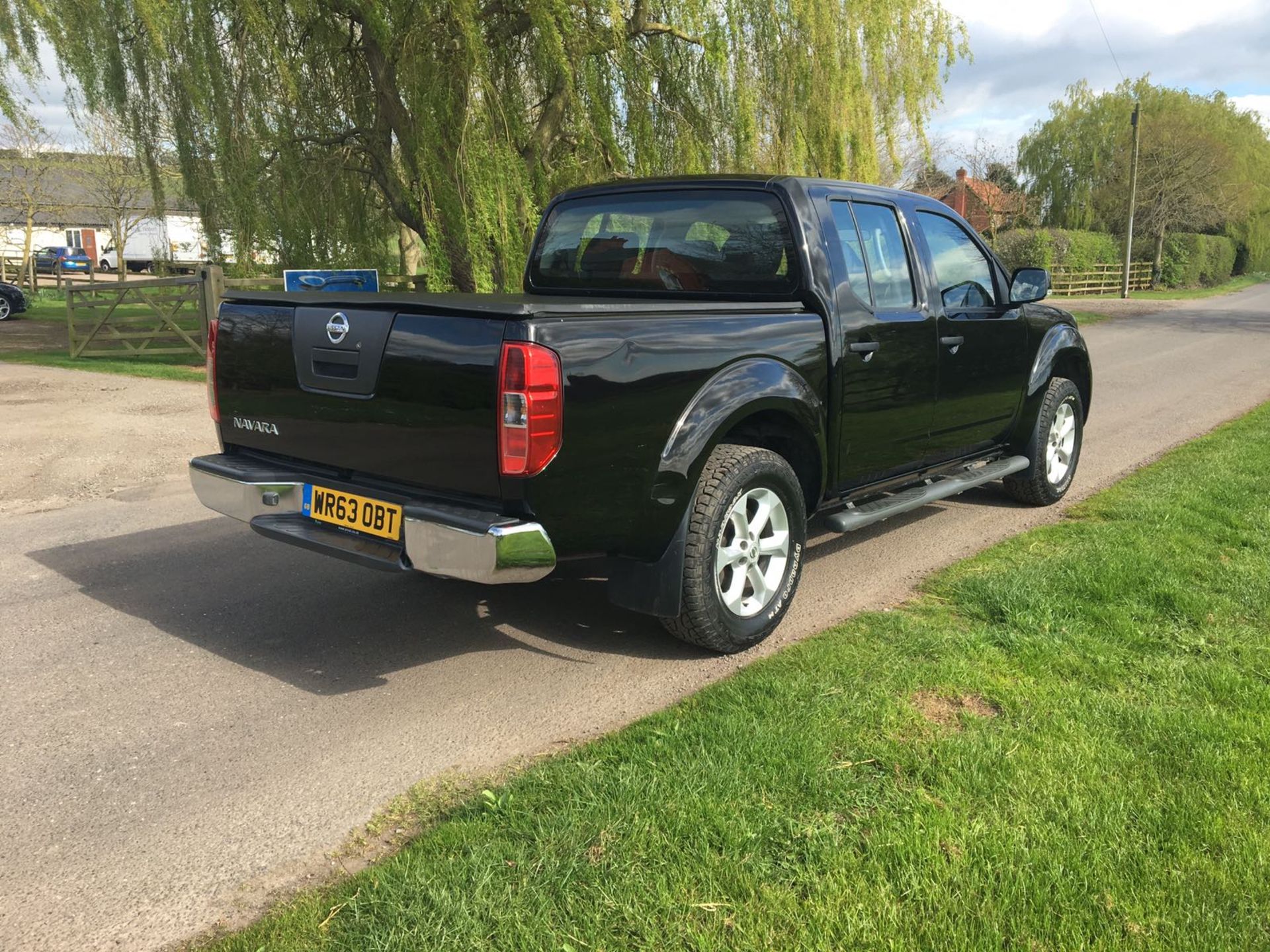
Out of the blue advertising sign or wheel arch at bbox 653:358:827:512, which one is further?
the blue advertising sign

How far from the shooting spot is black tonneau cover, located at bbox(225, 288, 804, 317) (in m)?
3.29

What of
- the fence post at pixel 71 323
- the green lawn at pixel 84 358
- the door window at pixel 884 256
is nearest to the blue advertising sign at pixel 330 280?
the green lawn at pixel 84 358

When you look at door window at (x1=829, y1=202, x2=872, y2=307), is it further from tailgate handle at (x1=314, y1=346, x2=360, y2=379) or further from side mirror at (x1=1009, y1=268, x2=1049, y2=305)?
tailgate handle at (x1=314, y1=346, x2=360, y2=379)

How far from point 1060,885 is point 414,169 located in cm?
1165

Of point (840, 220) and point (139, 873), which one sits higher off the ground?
point (840, 220)

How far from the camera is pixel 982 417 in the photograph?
573 cm

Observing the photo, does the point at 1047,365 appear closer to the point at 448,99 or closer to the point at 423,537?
the point at 423,537

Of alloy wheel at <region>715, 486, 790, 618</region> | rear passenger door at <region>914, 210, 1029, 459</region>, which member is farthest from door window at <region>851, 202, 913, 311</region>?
alloy wheel at <region>715, 486, 790, 618</region>

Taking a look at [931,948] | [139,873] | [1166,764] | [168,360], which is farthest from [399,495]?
[168,360]

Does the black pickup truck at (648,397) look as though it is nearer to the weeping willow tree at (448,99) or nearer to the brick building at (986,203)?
the weeping willow tree at (448,99)

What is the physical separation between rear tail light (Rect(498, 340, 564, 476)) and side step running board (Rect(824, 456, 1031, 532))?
1.85m

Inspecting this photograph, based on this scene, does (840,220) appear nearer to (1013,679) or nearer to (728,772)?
(1013,679)

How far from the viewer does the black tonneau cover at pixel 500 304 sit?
10.8ft

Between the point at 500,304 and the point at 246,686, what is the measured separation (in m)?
1.80
